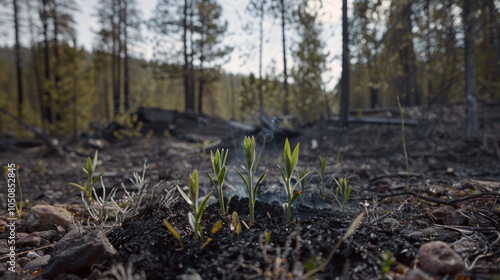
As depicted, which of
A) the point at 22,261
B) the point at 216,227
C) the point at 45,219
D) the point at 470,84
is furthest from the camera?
the point at 470,84

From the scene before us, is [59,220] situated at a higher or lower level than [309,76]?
lower

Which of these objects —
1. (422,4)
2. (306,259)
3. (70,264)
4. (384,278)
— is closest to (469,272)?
(384,278)

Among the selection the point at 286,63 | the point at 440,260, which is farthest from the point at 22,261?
the point at 286,63

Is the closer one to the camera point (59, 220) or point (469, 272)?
point (469, 272)

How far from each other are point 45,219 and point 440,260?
2624 millimetres

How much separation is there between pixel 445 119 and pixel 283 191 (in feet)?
27.7

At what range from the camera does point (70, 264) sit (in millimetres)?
1263

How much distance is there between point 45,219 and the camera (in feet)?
6.91

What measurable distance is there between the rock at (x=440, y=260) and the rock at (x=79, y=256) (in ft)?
4.81

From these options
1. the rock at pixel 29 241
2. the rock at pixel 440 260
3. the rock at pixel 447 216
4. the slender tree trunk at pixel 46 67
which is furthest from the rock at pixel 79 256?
the slender tree trunk at pixel 46 67

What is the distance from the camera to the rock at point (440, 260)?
43.3 inches

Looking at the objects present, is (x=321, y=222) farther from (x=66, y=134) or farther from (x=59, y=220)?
(x=66, y=134)

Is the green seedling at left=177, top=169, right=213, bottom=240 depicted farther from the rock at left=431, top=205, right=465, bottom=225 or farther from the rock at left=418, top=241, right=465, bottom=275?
the rock at left=431, top=205, right=465, bottom=225

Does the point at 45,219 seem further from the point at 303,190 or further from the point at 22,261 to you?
the point at 303,190
